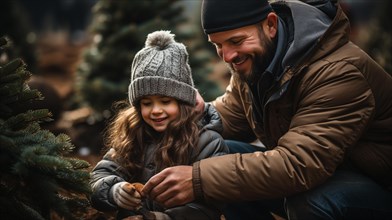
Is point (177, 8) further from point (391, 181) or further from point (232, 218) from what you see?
point (391, 181)

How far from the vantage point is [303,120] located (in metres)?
2.91

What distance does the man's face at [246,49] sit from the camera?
10.4ft

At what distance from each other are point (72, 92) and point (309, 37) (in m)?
7.66

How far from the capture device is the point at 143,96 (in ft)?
10.5

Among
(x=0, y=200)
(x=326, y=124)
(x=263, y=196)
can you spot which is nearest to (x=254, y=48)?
(x=326, y=124)

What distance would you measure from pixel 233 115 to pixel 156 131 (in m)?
0.86

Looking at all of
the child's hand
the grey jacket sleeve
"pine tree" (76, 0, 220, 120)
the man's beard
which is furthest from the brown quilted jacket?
"pine tree" (76, 0, 220, 120)

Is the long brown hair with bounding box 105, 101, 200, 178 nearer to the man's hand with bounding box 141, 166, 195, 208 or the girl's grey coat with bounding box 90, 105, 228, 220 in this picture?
the girl's grey coat with bounding box 90, 105, 228, 220

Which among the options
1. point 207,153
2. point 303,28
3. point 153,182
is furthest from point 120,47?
point 153,182

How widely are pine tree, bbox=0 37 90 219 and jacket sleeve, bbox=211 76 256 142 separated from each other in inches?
60.3

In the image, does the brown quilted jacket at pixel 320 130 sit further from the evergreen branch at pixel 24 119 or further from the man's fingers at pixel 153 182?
the evergreen branch at pixel 24 119

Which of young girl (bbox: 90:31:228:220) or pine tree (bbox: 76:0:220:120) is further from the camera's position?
pine tree (bbox: 76:0:220:120)

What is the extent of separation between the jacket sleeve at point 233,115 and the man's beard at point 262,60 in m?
0.55

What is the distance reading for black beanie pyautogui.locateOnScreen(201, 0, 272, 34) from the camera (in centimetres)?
310
